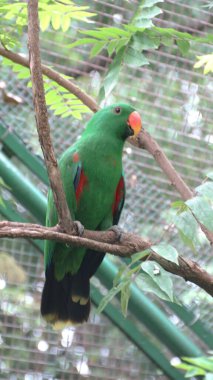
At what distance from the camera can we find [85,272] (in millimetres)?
2309

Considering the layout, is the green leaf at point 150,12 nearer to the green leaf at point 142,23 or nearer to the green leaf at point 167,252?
the green leaf at point 142,23

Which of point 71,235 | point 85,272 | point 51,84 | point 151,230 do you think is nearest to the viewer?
point 71,235

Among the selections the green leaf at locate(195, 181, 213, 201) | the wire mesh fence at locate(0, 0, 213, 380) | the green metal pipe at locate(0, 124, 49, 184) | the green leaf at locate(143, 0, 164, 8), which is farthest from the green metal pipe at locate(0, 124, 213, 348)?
the green leaf at locate(195, 181, 213, 201)

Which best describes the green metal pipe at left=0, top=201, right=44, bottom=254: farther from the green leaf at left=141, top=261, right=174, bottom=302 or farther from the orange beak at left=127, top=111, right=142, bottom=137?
the green leaf at left=141, top=261, right=174, bottom=302

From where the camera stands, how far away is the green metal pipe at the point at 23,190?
2510 mm

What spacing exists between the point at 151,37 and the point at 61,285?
0.85 metres

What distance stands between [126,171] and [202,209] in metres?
1.51

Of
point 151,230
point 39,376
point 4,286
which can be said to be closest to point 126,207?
point 151,230

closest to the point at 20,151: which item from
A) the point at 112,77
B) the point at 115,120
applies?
the point at 115,120

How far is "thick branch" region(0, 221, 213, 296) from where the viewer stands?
5.01 feet

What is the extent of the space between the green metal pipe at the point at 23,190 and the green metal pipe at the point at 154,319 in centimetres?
30

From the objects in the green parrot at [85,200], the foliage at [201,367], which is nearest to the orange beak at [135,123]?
the green parrot at [85,200]

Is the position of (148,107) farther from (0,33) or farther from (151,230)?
(0,33)

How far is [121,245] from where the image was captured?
167cm
